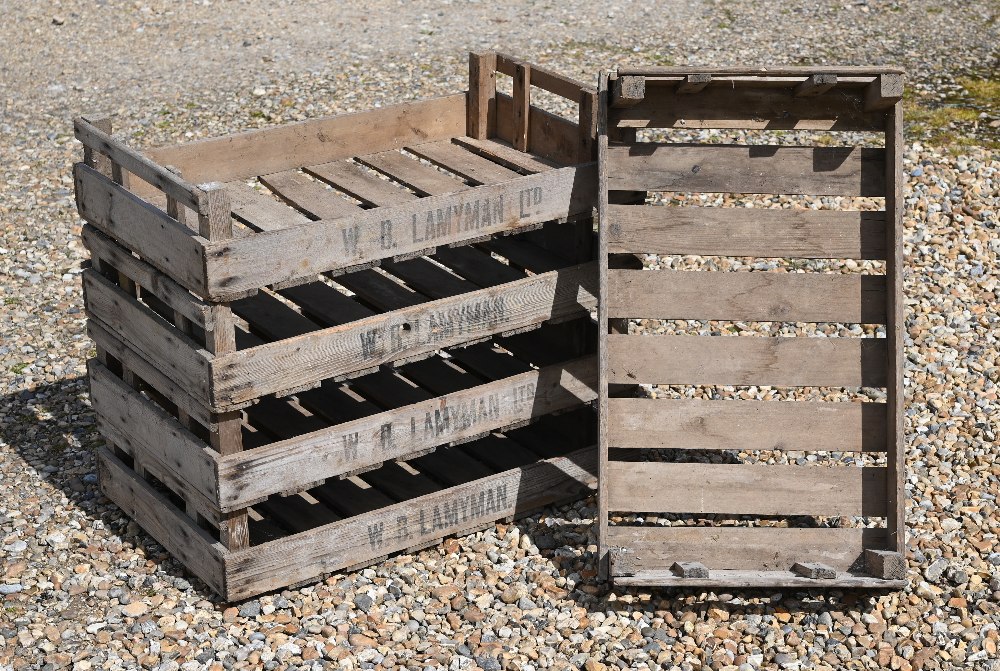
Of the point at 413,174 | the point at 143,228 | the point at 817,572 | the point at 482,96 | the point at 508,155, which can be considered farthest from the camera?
the point at 482,96

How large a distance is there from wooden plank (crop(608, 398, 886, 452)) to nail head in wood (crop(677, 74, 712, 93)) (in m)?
1.44

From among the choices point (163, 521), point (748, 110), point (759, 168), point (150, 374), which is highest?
point (748, 110)

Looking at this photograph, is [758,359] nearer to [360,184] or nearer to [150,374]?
[360,184]

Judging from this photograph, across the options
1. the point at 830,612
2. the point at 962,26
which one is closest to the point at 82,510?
the point at 830,612

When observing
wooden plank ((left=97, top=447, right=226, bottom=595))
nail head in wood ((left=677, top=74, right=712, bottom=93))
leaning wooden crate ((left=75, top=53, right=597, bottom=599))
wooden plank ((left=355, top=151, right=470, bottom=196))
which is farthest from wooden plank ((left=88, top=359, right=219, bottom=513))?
nail head in wood ((left=677, top=74, right=712, bottom=93))

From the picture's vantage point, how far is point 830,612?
6.06m

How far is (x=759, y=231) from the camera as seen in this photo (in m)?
6.21

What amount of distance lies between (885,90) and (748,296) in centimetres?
110

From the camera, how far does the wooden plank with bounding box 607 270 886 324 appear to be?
6.22 meters

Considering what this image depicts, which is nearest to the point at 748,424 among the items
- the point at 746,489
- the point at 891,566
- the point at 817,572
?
the point at 746,489

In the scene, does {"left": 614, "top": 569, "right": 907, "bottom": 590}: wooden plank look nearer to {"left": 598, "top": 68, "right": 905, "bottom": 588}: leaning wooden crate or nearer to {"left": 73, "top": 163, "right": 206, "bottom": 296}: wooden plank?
{"left": 598, "top": 68, "right": 905, "bottom": 588}: leaning wooden crate

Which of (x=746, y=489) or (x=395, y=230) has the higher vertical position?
(x=395, y=230)

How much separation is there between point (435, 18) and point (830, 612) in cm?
960

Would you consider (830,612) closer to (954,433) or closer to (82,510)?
(954,433)
